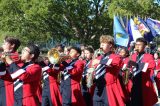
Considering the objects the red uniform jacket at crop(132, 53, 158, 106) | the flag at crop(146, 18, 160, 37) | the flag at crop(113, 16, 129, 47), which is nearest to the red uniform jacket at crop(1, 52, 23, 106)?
the red uniform jacket at crop(132, 53, 158, 106)

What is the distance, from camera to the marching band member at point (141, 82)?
8266 mm

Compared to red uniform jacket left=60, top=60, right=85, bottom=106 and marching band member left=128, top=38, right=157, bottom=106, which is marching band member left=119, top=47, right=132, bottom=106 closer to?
marching band member left=128, top=38, right=157, bottom=106

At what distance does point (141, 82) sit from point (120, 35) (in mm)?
4663

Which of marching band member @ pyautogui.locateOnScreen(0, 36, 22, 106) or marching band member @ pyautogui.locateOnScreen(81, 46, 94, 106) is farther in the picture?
marching band member @ pyautogui.locateOnScreen(81, 46, 94, 106)

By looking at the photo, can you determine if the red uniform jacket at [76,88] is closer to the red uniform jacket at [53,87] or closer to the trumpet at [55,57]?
the red uniform jacket at [53,87]

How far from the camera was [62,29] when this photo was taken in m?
38.7

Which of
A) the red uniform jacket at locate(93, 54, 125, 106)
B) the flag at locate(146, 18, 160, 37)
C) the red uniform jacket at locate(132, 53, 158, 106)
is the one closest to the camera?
the red uniform jacket at locate(93, 54, 125, 106)

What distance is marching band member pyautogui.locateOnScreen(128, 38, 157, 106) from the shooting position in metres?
8.27

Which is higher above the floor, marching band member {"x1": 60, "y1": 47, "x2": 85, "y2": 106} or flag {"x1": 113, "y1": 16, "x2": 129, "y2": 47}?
flag {"x1": 113, "y1": 16, "x2": 129, "y2": 47}

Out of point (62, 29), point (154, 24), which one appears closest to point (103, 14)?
point (62, 29)

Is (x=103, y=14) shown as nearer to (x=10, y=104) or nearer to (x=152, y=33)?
(x=152, y=33)

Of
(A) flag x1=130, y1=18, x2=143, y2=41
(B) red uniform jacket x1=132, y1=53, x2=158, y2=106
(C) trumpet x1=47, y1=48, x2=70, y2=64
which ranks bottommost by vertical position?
(B) red uniform jacket x1=132, y1=53, x2=158, y2=106

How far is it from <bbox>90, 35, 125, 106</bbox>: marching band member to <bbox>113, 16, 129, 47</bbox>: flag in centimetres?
497

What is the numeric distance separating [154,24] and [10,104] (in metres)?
9.03
